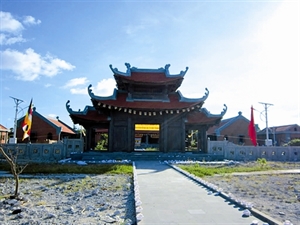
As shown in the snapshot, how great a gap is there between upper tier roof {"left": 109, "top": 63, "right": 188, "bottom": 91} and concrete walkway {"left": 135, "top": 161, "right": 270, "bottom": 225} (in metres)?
10.3

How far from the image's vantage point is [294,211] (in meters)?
5.34

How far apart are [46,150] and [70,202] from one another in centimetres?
1154

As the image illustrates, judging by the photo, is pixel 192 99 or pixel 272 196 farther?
pixel 192 99

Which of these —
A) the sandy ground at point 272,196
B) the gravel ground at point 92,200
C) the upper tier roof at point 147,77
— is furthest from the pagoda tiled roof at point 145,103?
the sandy ground at point 272,196

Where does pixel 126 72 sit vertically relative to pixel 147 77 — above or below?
→ above

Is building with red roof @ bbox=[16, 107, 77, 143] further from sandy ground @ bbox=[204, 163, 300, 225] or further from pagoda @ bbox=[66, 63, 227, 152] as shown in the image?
sandy ground @ bbox=[204, 163, 300, 225]

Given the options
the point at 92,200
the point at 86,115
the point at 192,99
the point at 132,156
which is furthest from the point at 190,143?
the point at 92,200

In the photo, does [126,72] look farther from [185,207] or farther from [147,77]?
[185,207]

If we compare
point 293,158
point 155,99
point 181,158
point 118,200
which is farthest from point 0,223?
point 293,158

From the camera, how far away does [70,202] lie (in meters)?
6.10

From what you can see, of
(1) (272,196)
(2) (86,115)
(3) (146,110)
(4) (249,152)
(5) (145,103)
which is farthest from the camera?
(2) (86,115)

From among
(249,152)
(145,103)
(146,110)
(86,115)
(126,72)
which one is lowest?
(249,152)

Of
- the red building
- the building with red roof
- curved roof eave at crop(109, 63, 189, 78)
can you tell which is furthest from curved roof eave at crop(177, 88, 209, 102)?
the building with red roof

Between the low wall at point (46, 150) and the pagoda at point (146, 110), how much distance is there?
90.0 inches
